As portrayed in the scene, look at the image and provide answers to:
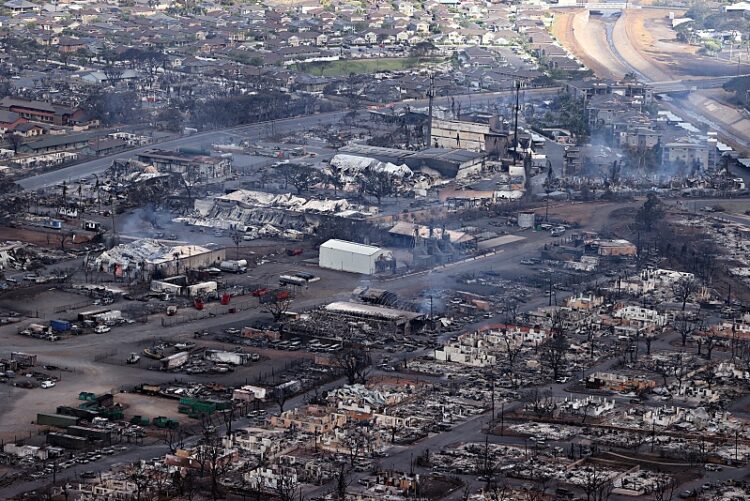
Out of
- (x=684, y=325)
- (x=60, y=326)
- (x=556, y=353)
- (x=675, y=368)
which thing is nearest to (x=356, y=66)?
(x=684, y=325)

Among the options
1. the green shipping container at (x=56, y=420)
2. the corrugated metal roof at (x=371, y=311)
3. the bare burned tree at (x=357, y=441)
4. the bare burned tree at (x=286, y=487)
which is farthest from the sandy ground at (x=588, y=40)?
the bare burned tree at (x=286, y=487)

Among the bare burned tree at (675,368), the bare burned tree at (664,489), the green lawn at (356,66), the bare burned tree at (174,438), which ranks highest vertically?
the bare burned tree at (664,489)

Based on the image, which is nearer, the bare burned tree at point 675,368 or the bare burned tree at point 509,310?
the bare burned tree at point 675,368

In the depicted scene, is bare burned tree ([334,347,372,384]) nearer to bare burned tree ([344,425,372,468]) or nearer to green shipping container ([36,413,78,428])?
bare burned tree ([344,425,372,468])

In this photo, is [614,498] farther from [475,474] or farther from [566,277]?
[566,277]

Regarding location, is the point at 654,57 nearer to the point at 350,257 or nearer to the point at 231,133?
the point at 231,133

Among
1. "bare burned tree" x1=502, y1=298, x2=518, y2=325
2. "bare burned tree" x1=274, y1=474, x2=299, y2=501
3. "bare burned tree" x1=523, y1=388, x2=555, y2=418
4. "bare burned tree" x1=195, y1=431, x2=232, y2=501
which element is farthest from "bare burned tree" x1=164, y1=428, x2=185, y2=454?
"bare burned tree" x1=502, y1=298, x2=518, y2=325

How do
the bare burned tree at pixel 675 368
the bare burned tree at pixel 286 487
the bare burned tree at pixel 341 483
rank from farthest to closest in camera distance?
the bare burned tree at pixel 675 368
the bare burned tree at pixel 341 483
the bare burned tree at pixel 286 487

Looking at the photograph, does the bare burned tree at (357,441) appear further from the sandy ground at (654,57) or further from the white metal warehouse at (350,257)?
the sandy ground at (654,57)

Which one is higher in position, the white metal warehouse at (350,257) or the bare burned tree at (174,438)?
the bare burned tree at (174,438)
